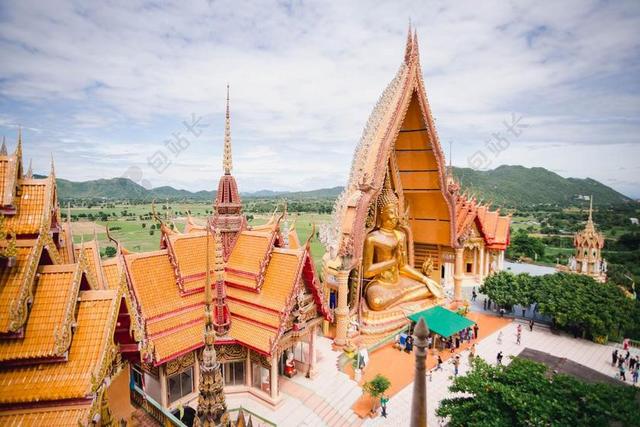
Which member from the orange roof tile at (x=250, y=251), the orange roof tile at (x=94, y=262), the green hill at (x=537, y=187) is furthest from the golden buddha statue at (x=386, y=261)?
the green hill at (x=537, y=187)

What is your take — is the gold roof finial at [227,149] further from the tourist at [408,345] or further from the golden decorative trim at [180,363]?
the tourist at [408,345]

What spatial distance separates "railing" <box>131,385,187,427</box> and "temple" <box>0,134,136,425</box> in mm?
1922

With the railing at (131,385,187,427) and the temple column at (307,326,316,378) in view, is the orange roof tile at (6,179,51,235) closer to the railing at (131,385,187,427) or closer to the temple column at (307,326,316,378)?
the railing at (131,385,187,427)

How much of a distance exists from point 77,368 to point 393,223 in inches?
643

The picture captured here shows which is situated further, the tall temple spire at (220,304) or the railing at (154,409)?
the tall temple spire at (220,304)

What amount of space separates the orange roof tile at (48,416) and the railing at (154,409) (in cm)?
287

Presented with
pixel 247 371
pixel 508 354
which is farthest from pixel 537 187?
pixel 247 371

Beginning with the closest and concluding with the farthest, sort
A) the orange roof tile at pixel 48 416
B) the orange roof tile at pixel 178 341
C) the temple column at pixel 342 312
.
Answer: the orange roof tile at pixel 48 416 → the orange roof tile at pixel 178 341 → the temple column at pixel 342 312

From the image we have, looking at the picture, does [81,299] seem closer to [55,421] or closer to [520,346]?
[55,421]

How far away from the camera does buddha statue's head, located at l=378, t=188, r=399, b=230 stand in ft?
65.4

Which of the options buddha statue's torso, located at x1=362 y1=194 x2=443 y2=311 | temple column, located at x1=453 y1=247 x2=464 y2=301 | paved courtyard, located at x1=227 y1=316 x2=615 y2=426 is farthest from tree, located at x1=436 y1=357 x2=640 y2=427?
temple column, located at x1=453 y1=247 x2=464 y2=301

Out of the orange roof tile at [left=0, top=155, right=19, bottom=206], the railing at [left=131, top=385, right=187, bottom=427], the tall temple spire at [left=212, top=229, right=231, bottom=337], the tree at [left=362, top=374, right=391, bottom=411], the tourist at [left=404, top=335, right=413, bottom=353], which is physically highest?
the orange roof tile at [left=0, top=155, right=19, bottom=206]

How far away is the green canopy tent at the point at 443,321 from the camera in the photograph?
701 inches

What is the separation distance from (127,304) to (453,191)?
62.7 ft
